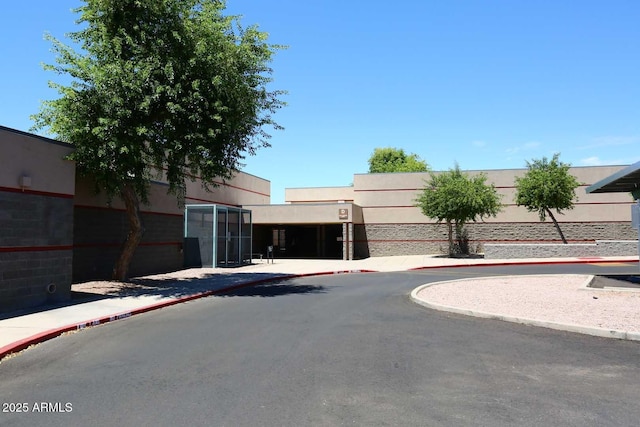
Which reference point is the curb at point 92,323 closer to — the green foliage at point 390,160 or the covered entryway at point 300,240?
the covered entryway at point 300,240

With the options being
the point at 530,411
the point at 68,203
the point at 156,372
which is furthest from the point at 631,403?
the point at 68,203

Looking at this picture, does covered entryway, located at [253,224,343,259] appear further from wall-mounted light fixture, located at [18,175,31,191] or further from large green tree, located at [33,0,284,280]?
wall-mounted light fixture, located at [18,175,31,191]

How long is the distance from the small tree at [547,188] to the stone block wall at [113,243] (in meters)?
22.7

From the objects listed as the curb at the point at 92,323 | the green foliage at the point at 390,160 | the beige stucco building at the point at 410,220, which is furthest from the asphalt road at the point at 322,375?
the green foliage at the point at 390,160

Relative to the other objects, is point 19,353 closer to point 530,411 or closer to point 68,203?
point 68,203

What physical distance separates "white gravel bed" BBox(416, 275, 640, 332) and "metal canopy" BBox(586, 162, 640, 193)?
3.57m

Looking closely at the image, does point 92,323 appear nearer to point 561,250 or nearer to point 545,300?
point 545,300

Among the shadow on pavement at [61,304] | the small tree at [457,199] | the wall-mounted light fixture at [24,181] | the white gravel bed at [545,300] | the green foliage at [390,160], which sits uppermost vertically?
the green foliage at [390,160]

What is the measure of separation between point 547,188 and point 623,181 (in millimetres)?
14803

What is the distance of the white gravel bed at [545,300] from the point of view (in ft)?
31.4

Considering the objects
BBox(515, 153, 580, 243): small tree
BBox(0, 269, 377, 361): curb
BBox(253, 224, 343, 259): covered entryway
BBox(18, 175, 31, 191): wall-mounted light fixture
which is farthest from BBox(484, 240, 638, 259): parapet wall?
BBox(18, 175, 31, 191): wall-mounted light fixture

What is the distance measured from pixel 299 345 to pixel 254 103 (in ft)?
32.9

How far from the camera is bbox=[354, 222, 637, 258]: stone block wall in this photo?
35.0 meters

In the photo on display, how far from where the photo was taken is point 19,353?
7.57 metres
